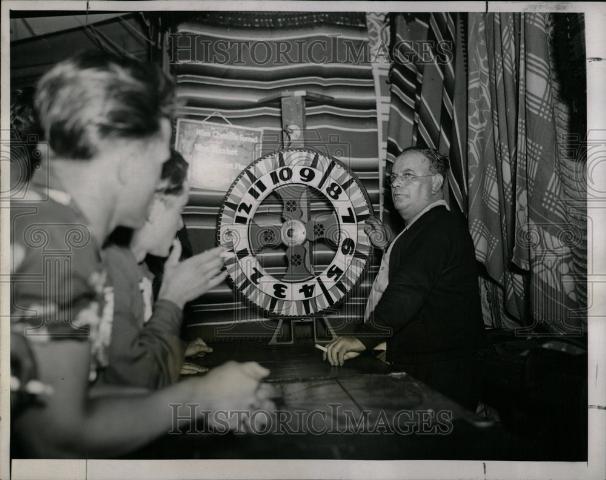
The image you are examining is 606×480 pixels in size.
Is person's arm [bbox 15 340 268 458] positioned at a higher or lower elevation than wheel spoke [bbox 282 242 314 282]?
lower

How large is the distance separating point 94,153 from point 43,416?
115 cm

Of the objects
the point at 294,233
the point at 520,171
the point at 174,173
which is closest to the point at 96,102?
the point at 174,173

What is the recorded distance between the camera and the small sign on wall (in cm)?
244

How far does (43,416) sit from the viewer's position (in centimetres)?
223

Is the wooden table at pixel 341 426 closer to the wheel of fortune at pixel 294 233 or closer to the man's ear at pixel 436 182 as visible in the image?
the wheel of fortune at pixel 294 233

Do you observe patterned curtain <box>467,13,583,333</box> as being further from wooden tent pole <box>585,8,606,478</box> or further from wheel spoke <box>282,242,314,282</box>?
wheel spoke <box>282,242,314,282</box>

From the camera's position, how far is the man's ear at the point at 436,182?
251 centimetres

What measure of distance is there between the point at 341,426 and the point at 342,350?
0.34m

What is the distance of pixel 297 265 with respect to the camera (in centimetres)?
249

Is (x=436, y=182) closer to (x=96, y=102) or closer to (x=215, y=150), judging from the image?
(x=215, y=150)

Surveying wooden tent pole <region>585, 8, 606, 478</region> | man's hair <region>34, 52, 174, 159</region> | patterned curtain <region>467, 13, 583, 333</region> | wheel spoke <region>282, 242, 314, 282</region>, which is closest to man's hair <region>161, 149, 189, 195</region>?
man's hair <region>34, 52, 174, 159</region>

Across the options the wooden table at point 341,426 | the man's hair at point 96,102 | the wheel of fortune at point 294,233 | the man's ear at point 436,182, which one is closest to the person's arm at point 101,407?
the wooden table at point 341,426

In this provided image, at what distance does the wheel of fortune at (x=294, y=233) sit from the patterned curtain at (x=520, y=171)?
2.04ft

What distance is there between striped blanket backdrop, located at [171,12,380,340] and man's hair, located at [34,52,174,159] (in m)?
0.19
